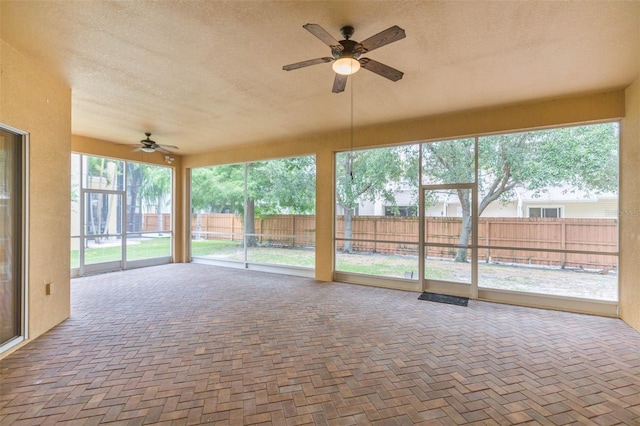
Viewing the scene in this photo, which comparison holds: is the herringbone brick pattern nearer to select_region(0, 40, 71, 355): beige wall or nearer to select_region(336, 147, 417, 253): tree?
select_region(0, 40, 71, 355): beige wall

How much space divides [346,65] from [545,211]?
3.98 m

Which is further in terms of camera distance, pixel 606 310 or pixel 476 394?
pixel 606 310

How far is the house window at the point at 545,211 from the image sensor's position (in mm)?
4453

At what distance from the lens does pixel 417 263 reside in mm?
5414

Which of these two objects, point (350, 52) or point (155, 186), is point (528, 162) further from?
point (155, 186)

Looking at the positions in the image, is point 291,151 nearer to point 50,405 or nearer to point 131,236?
point 131,236

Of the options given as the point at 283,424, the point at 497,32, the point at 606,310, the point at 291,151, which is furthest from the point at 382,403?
the point at 291,151

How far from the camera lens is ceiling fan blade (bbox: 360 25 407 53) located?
2131 millimetres

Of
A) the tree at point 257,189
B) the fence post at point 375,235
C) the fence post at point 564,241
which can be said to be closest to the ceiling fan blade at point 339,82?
the fence post at point 375,235

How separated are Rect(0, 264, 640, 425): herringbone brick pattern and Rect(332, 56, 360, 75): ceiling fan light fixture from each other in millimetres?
2714

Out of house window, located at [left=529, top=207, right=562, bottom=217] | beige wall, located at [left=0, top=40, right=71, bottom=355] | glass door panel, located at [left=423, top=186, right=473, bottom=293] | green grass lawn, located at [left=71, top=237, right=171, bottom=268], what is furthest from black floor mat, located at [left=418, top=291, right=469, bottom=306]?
green grass lawn, located at [left=71, top=237, right=171, bottom=268]

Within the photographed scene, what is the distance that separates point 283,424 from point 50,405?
1.76m

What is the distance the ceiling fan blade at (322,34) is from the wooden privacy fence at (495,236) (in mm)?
3775

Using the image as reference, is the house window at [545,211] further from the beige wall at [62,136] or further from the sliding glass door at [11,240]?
the sliding glass door at [11,240]
